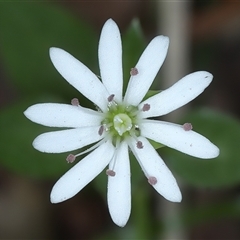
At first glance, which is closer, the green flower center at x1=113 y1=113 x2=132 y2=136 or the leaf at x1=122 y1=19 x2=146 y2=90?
the green flower center at x1=113 y1=113 x2=132 y2=136

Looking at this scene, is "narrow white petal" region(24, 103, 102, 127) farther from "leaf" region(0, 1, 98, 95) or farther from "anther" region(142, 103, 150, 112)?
"leaf" region(0, 1, 98, 95)

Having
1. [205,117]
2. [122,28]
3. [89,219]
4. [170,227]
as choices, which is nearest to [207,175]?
[205,117]

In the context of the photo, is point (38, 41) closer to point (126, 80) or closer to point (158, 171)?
point (126, 80)

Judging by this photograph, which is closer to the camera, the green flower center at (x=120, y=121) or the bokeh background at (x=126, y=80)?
the green flower center at (x=120, y=121)

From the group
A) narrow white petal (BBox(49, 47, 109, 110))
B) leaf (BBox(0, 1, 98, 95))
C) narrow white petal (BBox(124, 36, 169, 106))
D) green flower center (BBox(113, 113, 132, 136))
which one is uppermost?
leaf (BBox(0, 1, 98, 95))

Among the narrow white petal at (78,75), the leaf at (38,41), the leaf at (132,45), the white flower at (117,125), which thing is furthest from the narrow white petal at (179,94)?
the leaf at (38,41)

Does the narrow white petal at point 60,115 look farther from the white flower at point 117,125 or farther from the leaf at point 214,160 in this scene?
the leaf at point 214,160

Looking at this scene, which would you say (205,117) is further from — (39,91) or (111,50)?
(39,91)

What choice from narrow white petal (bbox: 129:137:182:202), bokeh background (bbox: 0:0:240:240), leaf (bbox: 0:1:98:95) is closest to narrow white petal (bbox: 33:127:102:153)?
narrow white petal (bbox: 129:137:182:202)

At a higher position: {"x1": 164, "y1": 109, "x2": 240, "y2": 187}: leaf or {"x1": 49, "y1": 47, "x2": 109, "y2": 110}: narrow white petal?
{"x1": 164, "y1": 109, "x2": 240, "y2": 187}: leaf
